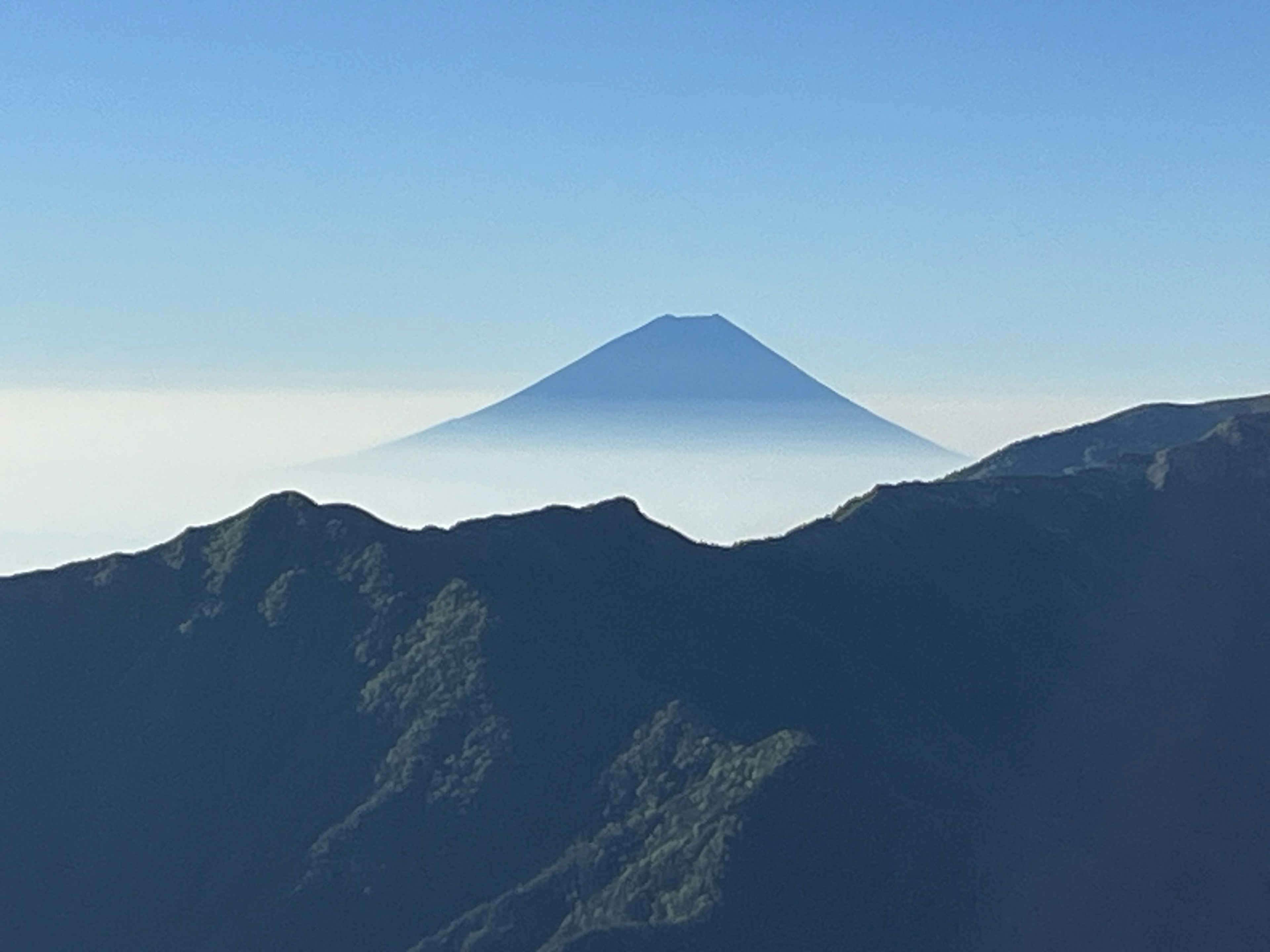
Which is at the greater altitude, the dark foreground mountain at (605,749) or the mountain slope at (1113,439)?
the mountain slope at (1113,439)

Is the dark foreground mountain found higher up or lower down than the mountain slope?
lower down

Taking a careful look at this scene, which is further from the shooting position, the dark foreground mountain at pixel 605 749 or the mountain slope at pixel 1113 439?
the mountain slope at pixel 1113 439

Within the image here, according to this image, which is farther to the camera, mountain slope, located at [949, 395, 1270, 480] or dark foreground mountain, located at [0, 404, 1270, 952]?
mountain slope, located at [949, 395, 1270, 480]

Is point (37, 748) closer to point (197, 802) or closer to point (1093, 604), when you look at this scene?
point (197, 802)

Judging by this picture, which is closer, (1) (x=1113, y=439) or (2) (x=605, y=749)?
(2) (x=605, y=749)

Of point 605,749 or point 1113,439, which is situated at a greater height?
point 1113,439

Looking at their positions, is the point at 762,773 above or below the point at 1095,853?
above

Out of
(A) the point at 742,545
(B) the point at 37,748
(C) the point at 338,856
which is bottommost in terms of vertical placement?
(C) the point at 338,856

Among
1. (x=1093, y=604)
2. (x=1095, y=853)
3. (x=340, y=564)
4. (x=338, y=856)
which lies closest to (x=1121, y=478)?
(x=1093, y=604)
